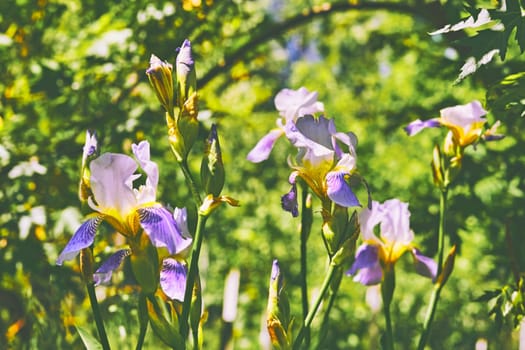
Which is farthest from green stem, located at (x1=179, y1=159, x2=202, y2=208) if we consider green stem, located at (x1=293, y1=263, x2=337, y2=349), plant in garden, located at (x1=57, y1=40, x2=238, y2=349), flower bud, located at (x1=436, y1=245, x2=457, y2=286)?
flower bud, located at (x1=436, y1=245, x2=457, y2=286)

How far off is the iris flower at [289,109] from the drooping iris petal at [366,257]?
22 centimetres

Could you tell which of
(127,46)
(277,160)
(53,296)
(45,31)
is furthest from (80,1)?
(277,160)

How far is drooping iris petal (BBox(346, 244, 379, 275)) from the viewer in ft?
3.80

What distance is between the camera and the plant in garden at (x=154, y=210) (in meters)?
0.84

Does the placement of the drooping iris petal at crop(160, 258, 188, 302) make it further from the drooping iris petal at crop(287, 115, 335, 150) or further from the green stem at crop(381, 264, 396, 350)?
the green stem at crop(381, 264, 396, 350)

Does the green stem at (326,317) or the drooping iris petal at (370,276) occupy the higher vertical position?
the green stem at (326,317)

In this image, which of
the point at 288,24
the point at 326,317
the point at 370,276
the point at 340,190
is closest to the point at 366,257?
the point at 370,276

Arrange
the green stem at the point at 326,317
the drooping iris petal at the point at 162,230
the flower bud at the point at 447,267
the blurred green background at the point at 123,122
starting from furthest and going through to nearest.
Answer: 1. the blurred green background at the point at 123,122
2. the flower bud at the point at 447,267
3. the green stem at the point at 326,317
4. the drooping iris petal at the point at 162,230

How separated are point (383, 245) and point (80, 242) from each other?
55 centimetres

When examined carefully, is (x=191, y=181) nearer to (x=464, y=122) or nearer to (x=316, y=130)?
(x=316, y=130)

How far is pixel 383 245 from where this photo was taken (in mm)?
1192

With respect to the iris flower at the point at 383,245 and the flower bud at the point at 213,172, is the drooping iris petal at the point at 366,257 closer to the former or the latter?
the iris flower at the point at 383,245

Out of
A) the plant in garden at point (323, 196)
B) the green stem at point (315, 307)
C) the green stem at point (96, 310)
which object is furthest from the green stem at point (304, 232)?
the green stem at point (96, 310)

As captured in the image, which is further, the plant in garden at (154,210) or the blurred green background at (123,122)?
the blurred green background at (123,122)
